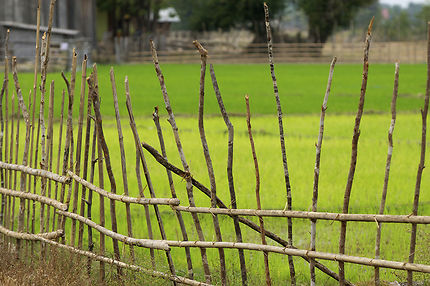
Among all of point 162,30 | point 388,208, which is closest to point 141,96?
point 388,208

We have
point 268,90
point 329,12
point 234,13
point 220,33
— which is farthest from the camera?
point 220,33

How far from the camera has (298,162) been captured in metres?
8.42

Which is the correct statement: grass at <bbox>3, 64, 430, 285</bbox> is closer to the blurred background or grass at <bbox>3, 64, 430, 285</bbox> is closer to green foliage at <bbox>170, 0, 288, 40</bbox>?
the blurred background

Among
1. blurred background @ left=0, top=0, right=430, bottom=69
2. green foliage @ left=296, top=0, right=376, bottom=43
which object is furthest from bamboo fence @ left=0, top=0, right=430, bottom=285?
green foliage @ left=296, top=0, right=376, bottom=43

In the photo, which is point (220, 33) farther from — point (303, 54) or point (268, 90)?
point (268, 90)

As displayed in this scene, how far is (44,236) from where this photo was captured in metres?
4.34

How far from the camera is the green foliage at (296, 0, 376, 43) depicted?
32.4m

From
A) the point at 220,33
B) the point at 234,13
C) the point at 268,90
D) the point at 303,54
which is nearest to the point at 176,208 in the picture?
the point at 268,90

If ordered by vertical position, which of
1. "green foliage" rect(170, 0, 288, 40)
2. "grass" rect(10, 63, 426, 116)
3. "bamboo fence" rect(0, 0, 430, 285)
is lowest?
"grass" rect(10, 63, 426, 116)

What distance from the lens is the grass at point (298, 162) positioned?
17.5ft

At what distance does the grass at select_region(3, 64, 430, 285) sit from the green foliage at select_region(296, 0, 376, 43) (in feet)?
48.7

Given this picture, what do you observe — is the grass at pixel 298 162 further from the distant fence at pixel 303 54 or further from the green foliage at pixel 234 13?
the green foliage at pixel 234 13

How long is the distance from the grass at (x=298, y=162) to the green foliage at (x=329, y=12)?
14.8 m

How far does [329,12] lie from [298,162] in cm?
2509
